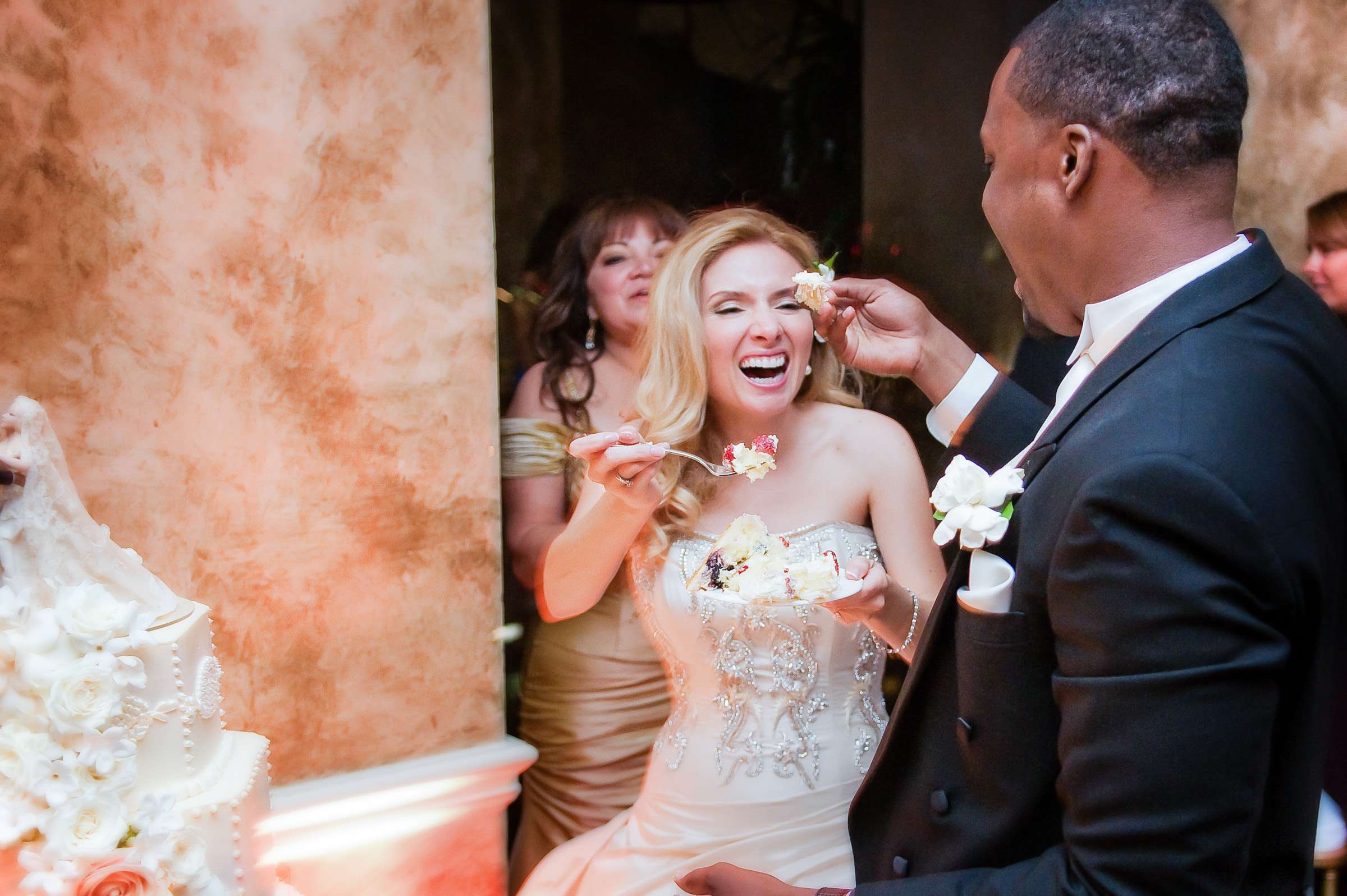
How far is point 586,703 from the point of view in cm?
291

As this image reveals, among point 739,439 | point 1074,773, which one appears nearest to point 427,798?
point 739,439

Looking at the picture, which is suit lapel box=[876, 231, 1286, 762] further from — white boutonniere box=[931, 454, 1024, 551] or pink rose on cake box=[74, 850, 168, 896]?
pink rose on cake box=[74, 850, 168, 896]

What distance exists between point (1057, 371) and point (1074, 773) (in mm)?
2052

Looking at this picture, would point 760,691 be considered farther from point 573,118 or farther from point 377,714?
point 573,118

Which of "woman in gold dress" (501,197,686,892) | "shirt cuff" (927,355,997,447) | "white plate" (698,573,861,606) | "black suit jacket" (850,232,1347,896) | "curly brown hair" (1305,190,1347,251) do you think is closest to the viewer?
"black suit jacket" (850,232,1347,896)

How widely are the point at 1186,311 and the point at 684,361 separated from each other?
1.31 metres

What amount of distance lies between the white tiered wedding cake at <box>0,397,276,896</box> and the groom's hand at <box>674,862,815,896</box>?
2.28 feet

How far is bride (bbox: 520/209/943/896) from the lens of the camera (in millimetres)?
2156

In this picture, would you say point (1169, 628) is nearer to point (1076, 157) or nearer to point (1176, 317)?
point (1176, 317)

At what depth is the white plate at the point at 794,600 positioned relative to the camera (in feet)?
6.07

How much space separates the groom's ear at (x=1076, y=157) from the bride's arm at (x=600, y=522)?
86cm

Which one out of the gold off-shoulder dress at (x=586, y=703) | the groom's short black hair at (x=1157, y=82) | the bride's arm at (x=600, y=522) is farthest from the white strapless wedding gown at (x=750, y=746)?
the groom's short black hair at (x=1157, y=82)

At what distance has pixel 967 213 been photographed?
11.1 feet

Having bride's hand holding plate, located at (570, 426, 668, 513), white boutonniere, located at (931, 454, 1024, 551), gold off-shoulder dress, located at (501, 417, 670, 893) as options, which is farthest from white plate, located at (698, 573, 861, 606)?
gold off-shoulder dress, located at (501, 417, 670, 893)
